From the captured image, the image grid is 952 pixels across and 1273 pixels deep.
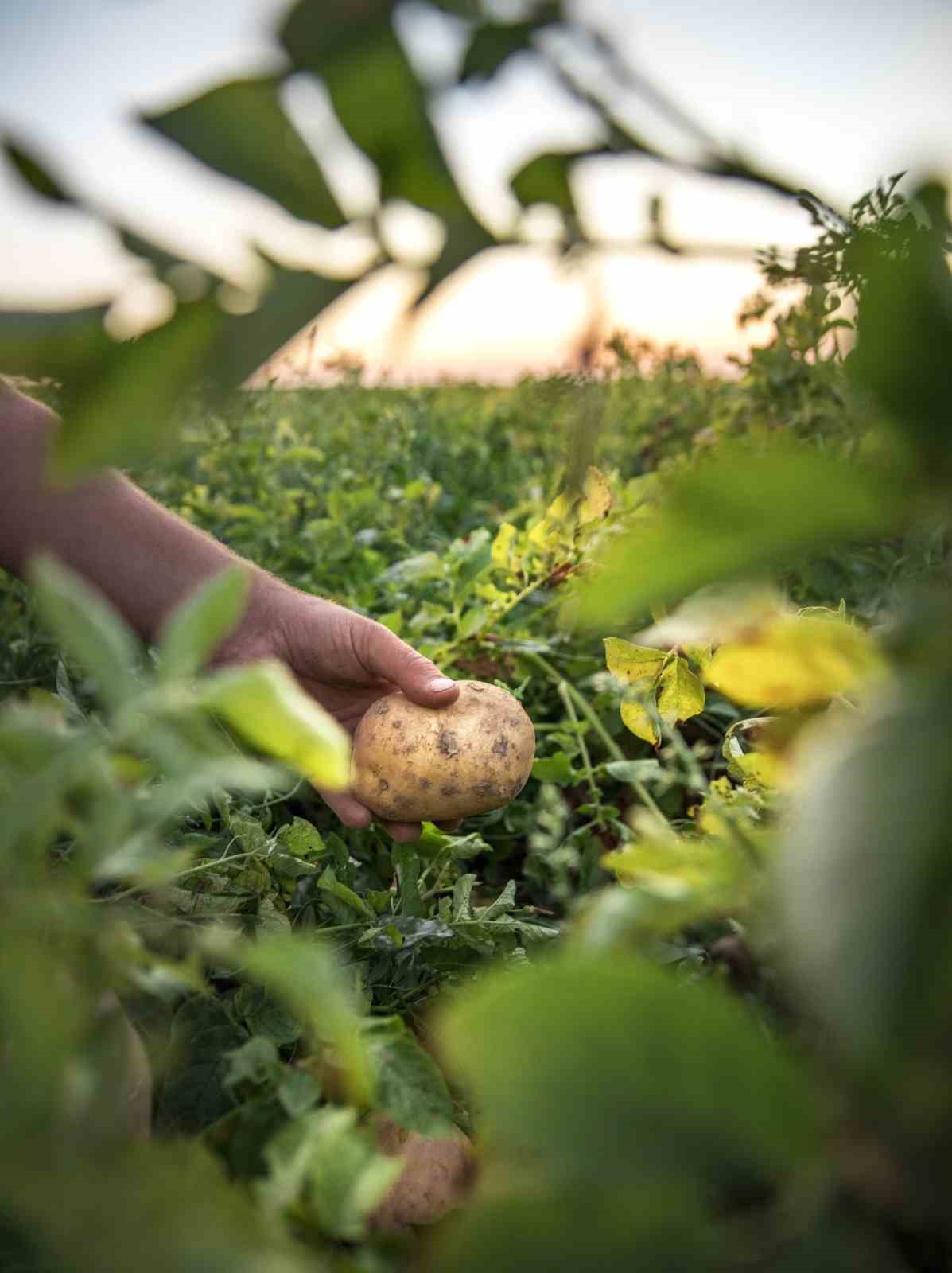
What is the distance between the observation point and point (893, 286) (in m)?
0.39

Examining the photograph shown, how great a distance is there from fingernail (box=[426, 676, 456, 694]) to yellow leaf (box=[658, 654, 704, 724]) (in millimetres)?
449

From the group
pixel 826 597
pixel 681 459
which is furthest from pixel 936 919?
pixel 681 459

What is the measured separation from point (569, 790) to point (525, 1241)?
1.52m

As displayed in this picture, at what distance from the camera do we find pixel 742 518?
0.40 metres

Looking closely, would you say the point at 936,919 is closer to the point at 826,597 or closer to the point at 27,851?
the point at 27,851

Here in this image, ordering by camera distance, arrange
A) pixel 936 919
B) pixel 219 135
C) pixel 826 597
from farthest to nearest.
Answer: pixel 826 597 → pixel 219 135 → pixel 936 919

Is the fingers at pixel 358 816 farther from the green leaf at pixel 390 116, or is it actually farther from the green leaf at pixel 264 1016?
the green leaf at pixel 390 116

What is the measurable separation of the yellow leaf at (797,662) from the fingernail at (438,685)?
39.7 inches

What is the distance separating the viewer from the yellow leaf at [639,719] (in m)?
1.20

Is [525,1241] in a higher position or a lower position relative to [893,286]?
lower

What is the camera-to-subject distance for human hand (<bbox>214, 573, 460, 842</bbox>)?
1595 millimetres

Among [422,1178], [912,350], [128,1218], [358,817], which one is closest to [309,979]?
[128,1218]

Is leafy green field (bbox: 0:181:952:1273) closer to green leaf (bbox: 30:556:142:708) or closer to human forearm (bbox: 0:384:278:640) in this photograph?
green leaf (bbox: 30:556:142:708)

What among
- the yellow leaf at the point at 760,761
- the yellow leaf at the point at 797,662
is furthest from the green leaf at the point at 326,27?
the yellow leaf at the point at 760,761
